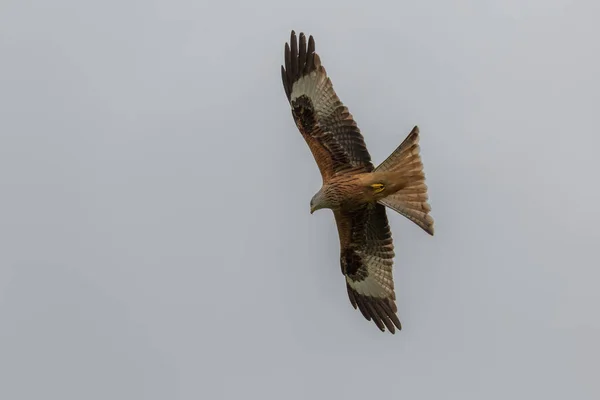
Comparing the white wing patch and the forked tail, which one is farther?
the white wing patch

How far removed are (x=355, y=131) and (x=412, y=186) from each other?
3.33ft

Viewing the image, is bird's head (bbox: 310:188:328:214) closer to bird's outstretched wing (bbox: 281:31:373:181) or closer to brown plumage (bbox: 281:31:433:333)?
brown plumage (bbox: 281:31:433:333)

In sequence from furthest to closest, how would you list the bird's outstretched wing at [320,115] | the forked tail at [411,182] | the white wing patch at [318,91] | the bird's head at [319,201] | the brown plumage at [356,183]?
the white wing patch at [318,91] → the bird's outstretched wing at [320,115] → the bird's head at [319,201] → the brown plumage at [356,183] → the forked tail at [411,182]

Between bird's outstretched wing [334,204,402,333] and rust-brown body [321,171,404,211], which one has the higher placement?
rust-brown body [321,171,404,211]

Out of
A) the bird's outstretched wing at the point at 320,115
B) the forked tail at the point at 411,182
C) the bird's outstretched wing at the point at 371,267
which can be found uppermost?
the bird's outstretched wing at the point at 320,115

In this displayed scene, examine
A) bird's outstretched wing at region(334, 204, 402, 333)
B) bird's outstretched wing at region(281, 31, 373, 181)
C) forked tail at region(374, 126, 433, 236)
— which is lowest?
bird's outstretched wing at region(334, 204, 402, 333)

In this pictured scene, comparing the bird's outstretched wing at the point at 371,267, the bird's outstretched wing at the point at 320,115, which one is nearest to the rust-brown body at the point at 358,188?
the bird's outstretched wing at the point at 320,115

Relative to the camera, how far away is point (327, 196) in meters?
10.8

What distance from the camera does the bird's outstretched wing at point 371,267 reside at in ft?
37.3

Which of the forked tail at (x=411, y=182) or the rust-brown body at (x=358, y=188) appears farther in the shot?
the rust-brown body at (x=358, y=188)

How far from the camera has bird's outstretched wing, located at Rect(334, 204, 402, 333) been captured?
1138 cm

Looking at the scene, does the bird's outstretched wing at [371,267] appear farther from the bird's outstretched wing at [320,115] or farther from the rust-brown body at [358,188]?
the bird's outstretched wing at [320,115]

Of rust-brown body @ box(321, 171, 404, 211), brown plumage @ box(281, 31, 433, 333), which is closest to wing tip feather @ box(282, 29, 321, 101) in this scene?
brown plumage @ box(281, 31, 433, 333)

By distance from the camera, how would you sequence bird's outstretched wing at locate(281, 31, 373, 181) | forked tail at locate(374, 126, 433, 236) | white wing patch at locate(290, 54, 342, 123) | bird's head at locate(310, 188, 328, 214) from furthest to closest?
white wing patch at locate(290, 54, 342, 123) < bird's outstretched wing at locate(281, 31, 373, 181) < bird's head at locate(310, 188, 328, 214) < forked tail at locate(374, 126, 433, 236)
